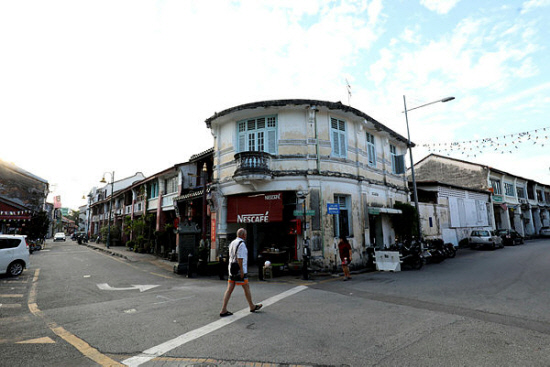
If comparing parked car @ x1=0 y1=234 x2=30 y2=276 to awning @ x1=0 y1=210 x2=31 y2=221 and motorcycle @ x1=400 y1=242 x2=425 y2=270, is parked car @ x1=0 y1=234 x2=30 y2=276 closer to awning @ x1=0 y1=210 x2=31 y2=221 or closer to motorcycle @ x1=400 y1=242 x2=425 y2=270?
awning @ x1=0 y1=210 x2=31 y2=221

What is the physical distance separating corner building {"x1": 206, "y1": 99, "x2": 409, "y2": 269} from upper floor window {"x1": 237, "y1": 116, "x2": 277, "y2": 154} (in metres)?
0.05

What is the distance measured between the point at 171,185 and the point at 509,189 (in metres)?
37.1

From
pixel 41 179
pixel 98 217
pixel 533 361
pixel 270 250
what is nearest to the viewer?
pixel 533 361

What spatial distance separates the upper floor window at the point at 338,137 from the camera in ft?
45.4

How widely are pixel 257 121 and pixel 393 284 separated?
9088mm

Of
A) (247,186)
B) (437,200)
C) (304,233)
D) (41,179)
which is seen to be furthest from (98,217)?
(437,200)

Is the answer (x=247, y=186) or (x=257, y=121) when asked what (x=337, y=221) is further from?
(x=257, y=121)

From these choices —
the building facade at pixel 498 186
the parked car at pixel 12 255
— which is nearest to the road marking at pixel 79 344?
the parked car at pixel 12 255

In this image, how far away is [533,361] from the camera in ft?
12.3

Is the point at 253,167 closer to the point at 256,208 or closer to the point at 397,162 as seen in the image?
the point at 256,208

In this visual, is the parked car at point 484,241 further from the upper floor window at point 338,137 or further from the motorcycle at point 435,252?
the upper floor window at point 338,137

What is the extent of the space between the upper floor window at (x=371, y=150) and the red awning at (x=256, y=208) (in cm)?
610

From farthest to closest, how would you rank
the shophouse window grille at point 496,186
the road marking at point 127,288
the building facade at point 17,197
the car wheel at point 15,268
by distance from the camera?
1. the shophouse window grille at point 496,186
2. the building facade at point 17,197
3. the car wheel at point 15,268
4. the road marking at point 127,288

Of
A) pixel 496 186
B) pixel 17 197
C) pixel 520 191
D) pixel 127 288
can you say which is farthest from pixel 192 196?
pixel 520 191
